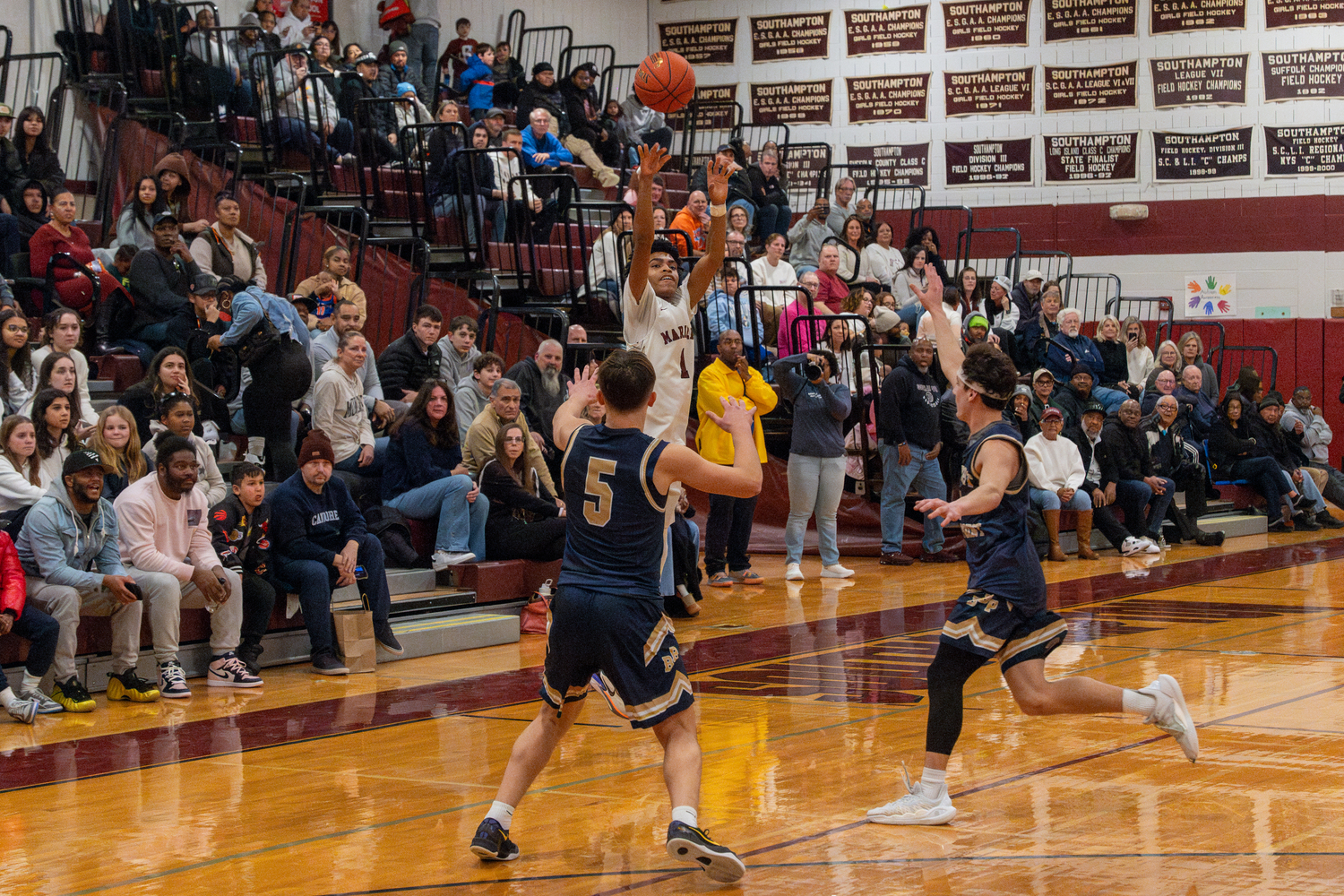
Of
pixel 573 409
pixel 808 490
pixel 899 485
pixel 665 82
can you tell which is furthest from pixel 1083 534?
pixel 573 409

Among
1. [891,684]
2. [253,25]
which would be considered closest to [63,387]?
[891,684]

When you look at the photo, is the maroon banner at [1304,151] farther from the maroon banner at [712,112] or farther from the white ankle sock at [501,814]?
the white ankle sock at [501,814]

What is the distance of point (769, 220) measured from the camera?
18.0 m

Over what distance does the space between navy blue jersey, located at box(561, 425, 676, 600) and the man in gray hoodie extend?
12.6ft

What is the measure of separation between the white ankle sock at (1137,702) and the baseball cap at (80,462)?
5206 millimetres

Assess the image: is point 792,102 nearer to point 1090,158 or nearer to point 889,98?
point 889,98

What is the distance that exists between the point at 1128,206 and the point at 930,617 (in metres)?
11.4

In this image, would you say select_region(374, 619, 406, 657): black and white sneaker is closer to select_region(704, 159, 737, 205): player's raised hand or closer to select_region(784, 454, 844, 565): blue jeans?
select_region(704, 159, 737, 205): player's raised hand

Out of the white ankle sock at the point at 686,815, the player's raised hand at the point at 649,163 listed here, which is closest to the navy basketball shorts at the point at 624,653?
the white ankle sock at the point at 686,815

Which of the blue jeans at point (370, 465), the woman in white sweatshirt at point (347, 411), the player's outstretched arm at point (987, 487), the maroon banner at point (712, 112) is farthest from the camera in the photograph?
the maroon banner at point (712, 112)

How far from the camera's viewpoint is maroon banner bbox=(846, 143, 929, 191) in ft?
68.5

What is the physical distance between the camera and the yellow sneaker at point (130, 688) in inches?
303

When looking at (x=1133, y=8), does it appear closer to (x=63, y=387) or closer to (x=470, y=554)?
(x=470, y=554)

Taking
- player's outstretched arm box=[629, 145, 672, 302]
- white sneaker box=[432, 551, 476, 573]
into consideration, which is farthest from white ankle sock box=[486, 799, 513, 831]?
white sneaker box=[432, 551, 476, 573]
